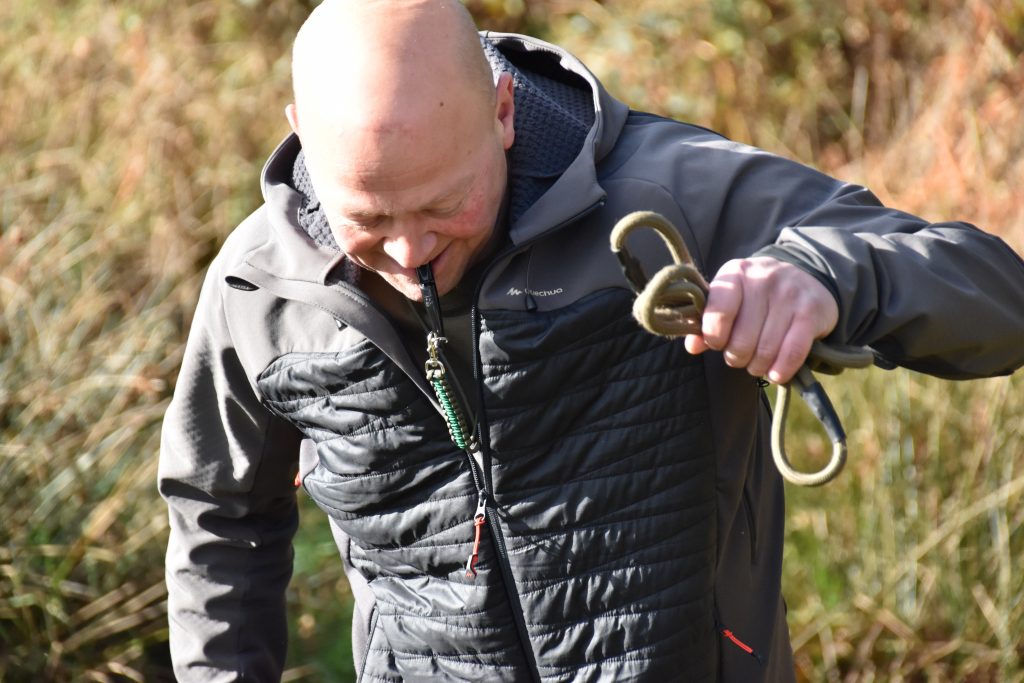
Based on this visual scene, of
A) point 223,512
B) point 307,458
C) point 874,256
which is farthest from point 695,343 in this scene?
point 223,512

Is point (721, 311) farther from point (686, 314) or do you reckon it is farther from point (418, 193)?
point (418, 193)

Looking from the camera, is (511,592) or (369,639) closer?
(511,592)

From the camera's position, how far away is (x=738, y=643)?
2.02 metres

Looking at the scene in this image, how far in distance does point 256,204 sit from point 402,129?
3.96m

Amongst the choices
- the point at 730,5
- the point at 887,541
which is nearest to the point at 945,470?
the point at 887,541

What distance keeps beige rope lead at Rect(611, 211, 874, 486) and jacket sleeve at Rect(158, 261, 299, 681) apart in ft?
3.52

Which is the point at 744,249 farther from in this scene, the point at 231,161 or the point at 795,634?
the point at 231,161

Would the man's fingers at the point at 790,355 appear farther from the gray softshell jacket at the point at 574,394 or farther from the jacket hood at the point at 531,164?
the jacket hood at the point at 531,164

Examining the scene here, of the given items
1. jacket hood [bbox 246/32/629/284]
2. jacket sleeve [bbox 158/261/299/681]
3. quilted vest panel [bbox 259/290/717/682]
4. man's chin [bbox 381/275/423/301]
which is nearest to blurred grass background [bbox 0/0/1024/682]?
jacket sleeve [bbox 158/261/299/681]

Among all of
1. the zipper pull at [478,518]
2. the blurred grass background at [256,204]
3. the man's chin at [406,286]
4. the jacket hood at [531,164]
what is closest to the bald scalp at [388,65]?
the jacket hood at [531,164]

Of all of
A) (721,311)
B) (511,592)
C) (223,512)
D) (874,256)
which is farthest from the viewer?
(223,512)

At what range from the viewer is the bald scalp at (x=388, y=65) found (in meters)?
1.70

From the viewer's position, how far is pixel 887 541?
134 inches

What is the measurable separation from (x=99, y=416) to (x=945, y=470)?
277cm
